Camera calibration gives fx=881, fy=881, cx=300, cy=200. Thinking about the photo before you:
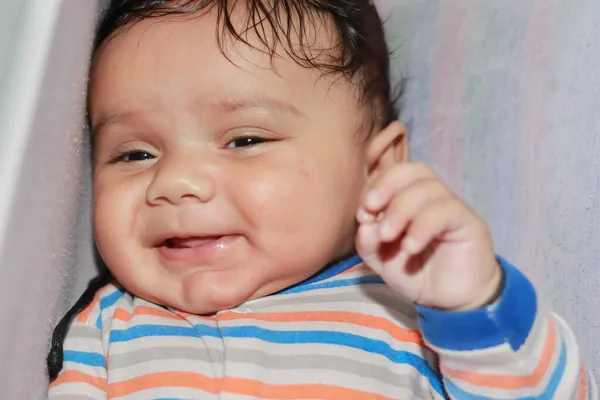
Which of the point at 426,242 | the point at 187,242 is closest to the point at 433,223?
the point at 426,242

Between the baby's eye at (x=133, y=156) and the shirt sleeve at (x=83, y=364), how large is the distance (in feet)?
0.67

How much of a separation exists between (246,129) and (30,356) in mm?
363

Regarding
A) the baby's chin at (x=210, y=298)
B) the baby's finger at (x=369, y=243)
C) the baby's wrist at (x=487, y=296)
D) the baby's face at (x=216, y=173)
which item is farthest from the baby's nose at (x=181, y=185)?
the baby's wrist at (x=487, y=296)

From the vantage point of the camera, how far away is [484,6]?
136cm

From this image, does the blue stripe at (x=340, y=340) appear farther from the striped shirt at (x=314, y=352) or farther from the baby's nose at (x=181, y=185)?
the baby's nose at (x=181, y=185)

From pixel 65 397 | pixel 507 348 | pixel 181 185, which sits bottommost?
pixel 65 397

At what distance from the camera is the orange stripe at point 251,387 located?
1013 mm

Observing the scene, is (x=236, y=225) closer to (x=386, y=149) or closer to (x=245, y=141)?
A: (x=245, y=141)

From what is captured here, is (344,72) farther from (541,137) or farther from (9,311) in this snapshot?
(9,311)

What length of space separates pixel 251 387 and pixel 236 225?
0.19m

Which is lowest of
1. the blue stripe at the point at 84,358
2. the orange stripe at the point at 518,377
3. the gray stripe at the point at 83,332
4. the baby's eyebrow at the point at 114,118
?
the blue stripe at the point at 84,358

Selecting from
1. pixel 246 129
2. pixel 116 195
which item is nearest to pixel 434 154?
pixel 246 129

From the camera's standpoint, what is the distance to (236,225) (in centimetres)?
104

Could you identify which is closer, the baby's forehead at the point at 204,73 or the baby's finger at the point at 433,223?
the baby's finger at the point at 433,223
